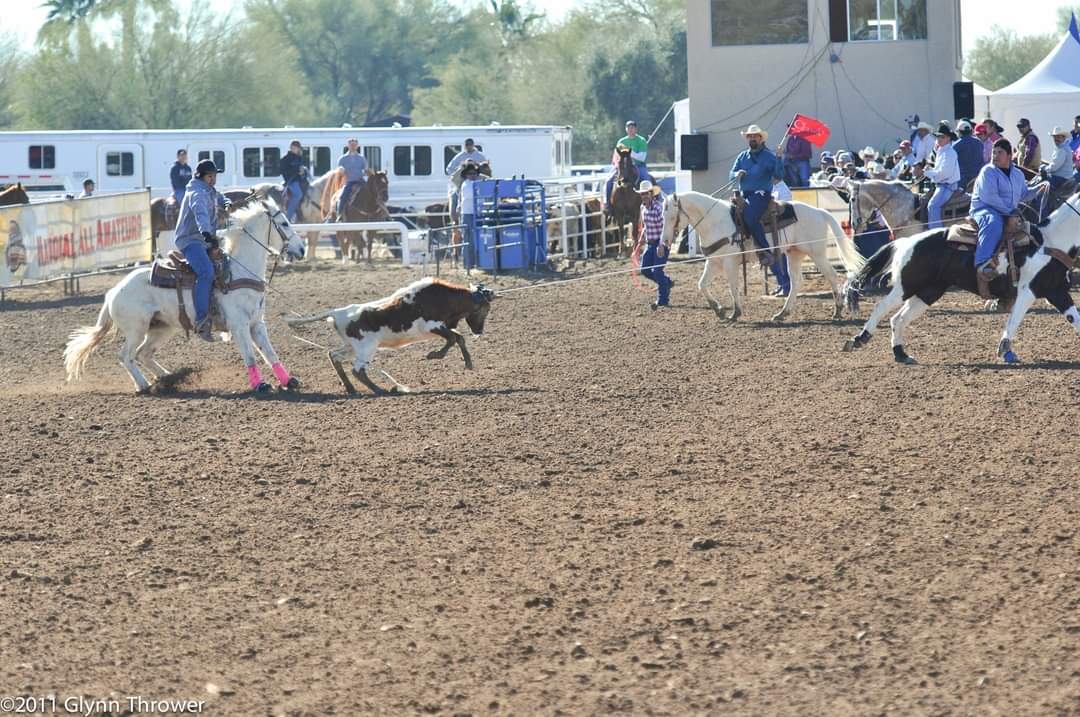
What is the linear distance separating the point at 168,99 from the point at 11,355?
45.8 m

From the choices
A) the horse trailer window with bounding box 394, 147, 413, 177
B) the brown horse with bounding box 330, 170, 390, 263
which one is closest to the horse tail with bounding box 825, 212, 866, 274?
A: the brown horse with bounding box 330, 170, 390, 263

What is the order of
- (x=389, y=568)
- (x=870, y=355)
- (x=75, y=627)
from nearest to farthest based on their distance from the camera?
(x=75, y=627) < (x=389, y=568) < (x=870, y=355)

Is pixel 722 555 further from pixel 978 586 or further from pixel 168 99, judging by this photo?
pixel 168 99

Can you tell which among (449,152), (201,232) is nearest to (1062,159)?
(201,232)

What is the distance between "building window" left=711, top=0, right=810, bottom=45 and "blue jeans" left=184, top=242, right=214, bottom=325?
16.5 meters

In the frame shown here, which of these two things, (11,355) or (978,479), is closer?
(978,479)

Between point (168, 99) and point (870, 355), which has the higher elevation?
point (168, 99)

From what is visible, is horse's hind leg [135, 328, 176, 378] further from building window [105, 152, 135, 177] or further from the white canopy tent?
building window [105, 152, 135, 177]

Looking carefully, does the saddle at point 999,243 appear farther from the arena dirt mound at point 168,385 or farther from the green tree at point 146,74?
the green tree at point 146,74

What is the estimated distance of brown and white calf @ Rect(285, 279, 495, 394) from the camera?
12.0 meters

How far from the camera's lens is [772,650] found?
5.80 meters

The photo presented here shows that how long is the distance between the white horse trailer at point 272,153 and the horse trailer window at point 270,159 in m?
0.02

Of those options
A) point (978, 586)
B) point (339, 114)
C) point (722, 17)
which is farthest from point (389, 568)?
point (339, 114)

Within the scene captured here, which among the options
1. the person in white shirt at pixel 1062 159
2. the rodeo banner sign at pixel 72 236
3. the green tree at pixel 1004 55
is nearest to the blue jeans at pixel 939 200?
the person in white shirt at pixel 1062 159
